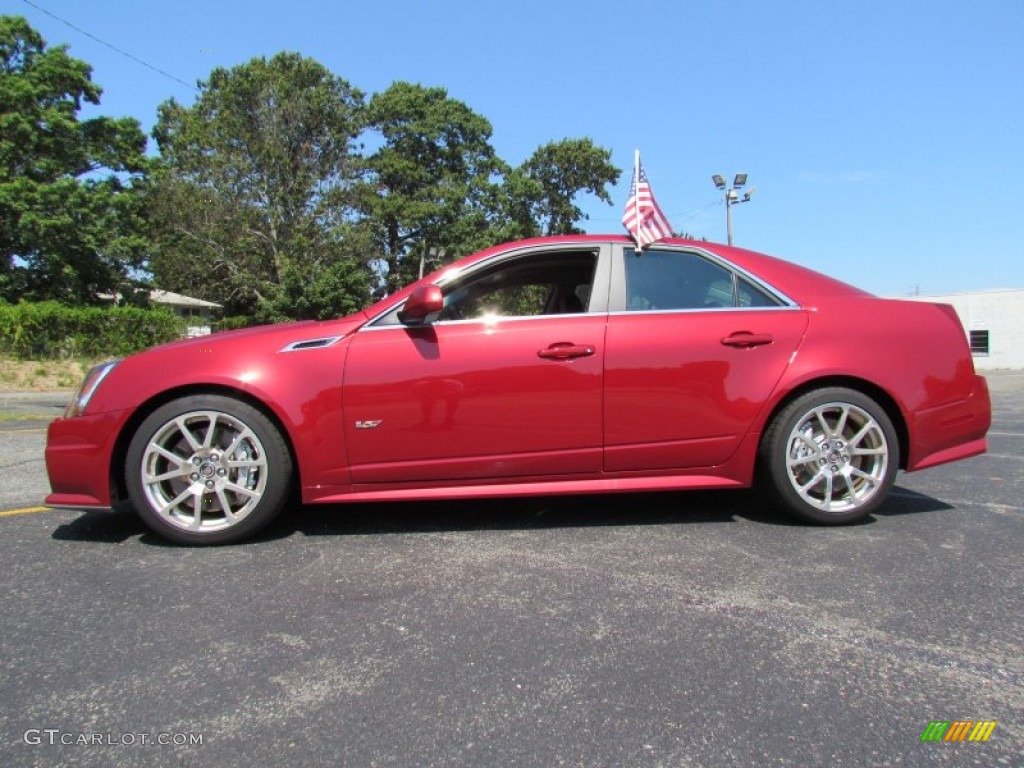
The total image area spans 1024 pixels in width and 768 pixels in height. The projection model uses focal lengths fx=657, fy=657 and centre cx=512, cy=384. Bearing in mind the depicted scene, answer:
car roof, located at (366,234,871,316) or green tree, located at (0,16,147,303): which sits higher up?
green tree, located at (0,16,147,303)

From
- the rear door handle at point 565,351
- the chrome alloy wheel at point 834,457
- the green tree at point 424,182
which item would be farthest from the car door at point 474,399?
the green tree at point 424,182

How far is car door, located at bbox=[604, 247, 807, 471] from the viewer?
3.35 meters

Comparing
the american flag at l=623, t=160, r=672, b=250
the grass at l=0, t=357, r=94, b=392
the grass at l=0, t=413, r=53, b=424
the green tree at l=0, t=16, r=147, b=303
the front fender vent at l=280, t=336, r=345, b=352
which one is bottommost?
the grass at l=0, t=413, r=53, b=424

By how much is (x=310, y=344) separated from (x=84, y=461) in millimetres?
1218

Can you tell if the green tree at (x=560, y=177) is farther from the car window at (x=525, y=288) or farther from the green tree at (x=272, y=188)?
the car window at (x=525, y=288)

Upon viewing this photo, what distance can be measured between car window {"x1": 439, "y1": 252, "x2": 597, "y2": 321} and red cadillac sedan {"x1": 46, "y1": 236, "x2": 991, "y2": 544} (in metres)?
0.02

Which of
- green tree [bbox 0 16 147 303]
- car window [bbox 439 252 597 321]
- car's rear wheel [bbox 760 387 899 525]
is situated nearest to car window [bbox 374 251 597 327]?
car window [bbox 439 252 597 321]

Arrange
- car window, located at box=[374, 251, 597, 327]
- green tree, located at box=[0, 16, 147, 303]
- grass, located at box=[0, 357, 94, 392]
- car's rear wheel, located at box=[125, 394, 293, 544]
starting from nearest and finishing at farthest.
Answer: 1. car's rear wheel, located at box=[125, 394, 293, 544]
2. car window, located at box=[374, 251, 597, 327]
3. grass, located at box=[0, 357, 94, 392]
4. green tree, located at box=[0, 16, 147, 303]

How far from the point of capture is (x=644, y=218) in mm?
3766

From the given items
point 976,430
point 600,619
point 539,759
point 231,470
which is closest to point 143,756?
point 539,759

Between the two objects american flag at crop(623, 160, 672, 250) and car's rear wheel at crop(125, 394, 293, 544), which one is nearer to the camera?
car's rear wheel at crop(125, 394, 293, 544)

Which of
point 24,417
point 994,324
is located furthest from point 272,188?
point 994,324

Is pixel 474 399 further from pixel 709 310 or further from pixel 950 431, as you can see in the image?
pixel 950 431

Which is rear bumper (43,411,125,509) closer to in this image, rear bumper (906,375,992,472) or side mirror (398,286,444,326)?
side mirror (398,286,444,326)
